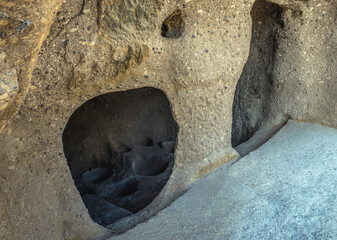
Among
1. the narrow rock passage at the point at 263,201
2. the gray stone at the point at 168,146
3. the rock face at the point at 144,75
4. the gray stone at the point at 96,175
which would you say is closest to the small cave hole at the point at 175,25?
the rock face at the point at 144,75

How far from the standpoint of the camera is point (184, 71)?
1794 mm

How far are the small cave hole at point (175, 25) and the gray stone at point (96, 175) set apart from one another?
1553mm

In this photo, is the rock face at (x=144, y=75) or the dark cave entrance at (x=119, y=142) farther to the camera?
the dark cave entrance at (x=119, y=142)

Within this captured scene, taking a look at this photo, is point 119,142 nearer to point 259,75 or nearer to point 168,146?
point 168,146

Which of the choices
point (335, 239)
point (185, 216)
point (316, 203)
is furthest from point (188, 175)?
point (335, 239)

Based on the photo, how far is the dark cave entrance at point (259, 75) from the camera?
7.68ft

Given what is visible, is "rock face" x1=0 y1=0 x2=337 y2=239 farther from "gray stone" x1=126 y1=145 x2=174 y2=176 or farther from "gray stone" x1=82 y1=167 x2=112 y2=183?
"gray stone" x1=82 y1=167 x2=112 y2=183

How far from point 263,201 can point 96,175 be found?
1.70 metres

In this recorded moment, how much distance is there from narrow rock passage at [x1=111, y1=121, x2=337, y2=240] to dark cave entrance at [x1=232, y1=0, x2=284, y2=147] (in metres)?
0.41

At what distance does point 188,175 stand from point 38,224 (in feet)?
2.55

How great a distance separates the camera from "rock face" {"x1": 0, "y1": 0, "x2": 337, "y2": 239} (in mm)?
1286

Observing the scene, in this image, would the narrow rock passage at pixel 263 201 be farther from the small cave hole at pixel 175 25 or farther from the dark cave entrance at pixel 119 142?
the dark cave entrance at pixel 119 142

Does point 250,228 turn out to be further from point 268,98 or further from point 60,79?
point 268,98

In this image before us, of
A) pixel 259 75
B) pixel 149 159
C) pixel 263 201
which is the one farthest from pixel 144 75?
pixel 149 159
